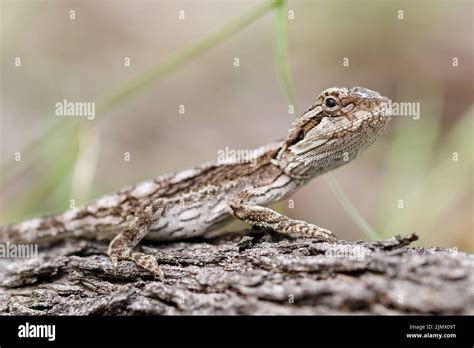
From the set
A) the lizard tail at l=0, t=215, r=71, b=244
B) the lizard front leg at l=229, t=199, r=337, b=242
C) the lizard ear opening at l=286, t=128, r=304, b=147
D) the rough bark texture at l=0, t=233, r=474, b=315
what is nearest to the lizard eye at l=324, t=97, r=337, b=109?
the lizard ear opening at l=286, t=128, r=304, b=147

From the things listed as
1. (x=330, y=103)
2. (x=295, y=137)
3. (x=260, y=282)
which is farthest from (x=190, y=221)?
(x=260, y=282)

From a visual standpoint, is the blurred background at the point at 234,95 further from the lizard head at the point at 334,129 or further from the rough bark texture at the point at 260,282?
the rough bark texture at the point at 260,282

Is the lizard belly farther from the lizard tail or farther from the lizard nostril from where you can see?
the lizard nostril

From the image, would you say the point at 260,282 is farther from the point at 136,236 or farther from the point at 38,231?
the point at 38,231

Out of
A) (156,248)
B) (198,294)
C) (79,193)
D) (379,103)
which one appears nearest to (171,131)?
(79,193)

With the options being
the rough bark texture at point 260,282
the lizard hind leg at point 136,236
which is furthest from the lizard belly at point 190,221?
the rough bark texture at point 260,282
